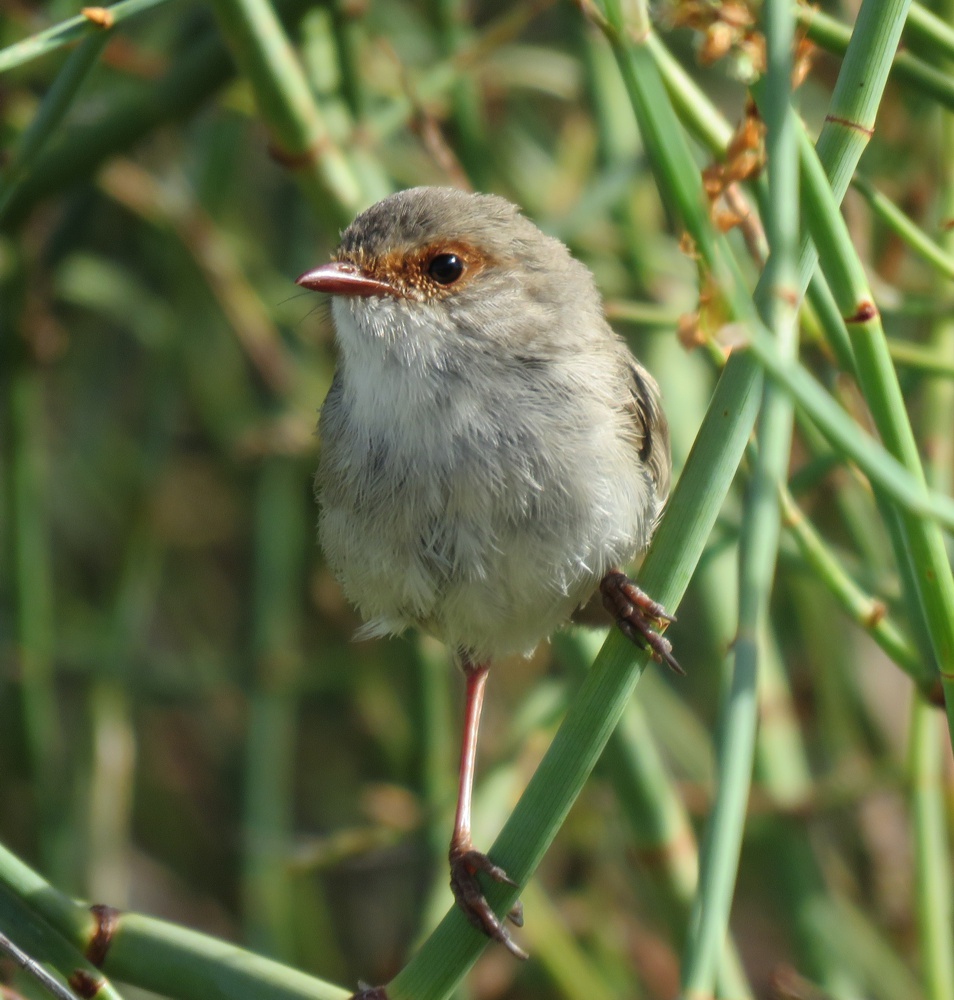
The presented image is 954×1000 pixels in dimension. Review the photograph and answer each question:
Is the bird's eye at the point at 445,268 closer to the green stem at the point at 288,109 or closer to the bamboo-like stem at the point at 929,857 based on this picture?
the green stem at the point at 288,109

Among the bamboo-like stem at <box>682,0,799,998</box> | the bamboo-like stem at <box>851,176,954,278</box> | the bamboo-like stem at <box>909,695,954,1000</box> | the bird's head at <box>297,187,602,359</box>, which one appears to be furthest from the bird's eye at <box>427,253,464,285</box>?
the bamboo-like stem at <box>909,695,954,1000</box>

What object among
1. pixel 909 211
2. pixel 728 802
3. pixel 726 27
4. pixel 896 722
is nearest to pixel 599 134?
A: pixel 909 211

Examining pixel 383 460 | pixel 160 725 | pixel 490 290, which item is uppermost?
pixel 490 290

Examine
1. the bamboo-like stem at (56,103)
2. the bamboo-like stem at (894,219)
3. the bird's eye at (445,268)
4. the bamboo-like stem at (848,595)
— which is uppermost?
the bamboo-like stem at (894,219)

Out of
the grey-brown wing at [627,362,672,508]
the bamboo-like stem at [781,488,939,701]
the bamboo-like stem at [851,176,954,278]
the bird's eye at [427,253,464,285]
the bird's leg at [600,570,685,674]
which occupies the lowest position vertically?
the bird's leg at [600,570,685,674]

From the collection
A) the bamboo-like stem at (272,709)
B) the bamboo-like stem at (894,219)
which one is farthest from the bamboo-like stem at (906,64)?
the bamboo-like stem at (272,709)

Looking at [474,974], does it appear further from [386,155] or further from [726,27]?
[726,27]

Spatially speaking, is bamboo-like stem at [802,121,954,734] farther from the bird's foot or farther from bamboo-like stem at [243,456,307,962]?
bamboo-like stem at [243,456,307,962]
